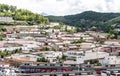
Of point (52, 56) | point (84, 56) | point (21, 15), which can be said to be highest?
point (21, 15)

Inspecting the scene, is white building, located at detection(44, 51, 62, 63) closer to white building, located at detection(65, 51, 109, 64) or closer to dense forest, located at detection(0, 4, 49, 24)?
white building, located at detection(65, 51, 109, 64)

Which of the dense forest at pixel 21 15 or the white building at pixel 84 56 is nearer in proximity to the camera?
the white building at pixel 84 56

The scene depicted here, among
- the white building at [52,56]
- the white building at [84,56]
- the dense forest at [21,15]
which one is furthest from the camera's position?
the dense forest at [21,15]

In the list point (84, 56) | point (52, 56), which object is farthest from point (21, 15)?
point (84, 56)

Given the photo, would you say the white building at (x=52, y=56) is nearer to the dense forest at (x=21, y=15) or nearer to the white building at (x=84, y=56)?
the white building at (x=84, y=56)

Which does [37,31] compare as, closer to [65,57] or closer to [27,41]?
[27,41]

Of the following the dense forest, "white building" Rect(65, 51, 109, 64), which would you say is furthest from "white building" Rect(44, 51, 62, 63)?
the dense forest

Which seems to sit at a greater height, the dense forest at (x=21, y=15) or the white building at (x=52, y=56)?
the dense forest at (x=21, y=15)

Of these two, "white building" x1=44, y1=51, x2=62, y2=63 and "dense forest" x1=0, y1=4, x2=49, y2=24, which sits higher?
"dense forest" x1=0, y1=4, x2=49, y2=24

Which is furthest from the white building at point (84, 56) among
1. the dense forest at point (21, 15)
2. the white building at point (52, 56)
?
the dense forest at point (21, 15)

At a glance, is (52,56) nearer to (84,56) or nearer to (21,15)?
(84,56)
